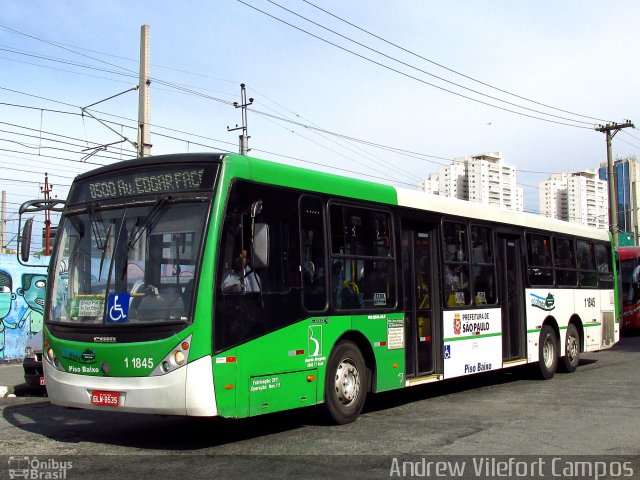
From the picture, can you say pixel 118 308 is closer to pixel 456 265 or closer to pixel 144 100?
pixel 456 265

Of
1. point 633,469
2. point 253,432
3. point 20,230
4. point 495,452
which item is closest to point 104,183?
point 20,230

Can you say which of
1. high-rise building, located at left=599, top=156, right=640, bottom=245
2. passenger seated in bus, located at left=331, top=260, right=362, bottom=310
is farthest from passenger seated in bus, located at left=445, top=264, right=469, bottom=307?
high-rise building, located at left=599, top=156, right=640, bottom=245

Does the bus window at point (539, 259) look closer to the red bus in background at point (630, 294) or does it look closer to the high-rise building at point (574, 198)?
the red bus in background at point (630, 294)

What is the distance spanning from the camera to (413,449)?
283 inches

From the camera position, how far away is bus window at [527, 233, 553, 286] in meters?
13.4

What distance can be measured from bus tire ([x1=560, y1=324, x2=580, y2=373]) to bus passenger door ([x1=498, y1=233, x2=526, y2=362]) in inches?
82.6

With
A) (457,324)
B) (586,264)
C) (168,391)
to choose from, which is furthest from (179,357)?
(586,264)

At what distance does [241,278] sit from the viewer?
24.0ft

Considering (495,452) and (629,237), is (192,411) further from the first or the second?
(629,237)

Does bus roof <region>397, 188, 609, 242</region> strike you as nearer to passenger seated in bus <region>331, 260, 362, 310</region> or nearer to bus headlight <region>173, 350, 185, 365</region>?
passenger seated in bus <region>331, 260, 362, 310</region>

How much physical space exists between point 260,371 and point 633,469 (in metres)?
3.68

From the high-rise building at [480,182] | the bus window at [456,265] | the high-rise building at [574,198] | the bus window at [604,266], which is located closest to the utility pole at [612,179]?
the high-rise building at [480,182]

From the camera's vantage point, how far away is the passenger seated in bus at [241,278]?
7.17m

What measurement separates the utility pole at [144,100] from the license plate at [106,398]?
11.8 m
